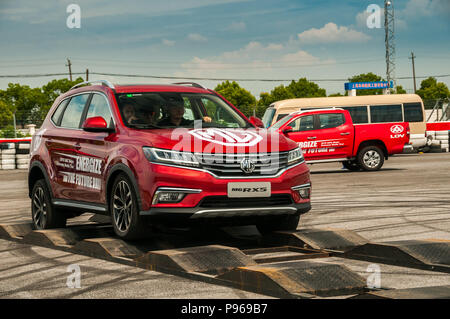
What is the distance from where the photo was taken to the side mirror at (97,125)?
25.6ft

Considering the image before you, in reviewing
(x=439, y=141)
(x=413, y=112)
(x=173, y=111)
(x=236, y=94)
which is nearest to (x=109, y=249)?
(x=173, y=111)

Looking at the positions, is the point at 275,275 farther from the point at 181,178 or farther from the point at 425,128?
the point at 425,128

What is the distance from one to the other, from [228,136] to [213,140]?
0.23 meters

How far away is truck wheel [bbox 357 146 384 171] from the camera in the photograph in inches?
864

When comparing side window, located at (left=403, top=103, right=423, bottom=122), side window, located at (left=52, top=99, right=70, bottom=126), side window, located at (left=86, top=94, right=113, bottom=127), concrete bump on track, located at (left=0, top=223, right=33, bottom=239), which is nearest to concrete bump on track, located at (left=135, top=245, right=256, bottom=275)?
side window, located at (left=86, top=94, right=113, bottom=127)

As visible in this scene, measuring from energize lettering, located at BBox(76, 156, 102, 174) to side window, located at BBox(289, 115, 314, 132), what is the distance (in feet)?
45.8

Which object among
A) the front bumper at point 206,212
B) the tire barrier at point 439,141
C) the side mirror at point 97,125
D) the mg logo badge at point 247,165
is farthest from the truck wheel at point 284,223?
the tire barrier at point 439,141

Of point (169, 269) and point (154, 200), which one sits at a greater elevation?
point (154, 200)

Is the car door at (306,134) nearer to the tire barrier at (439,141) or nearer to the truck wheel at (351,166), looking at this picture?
the truck wheel at (351,166)
